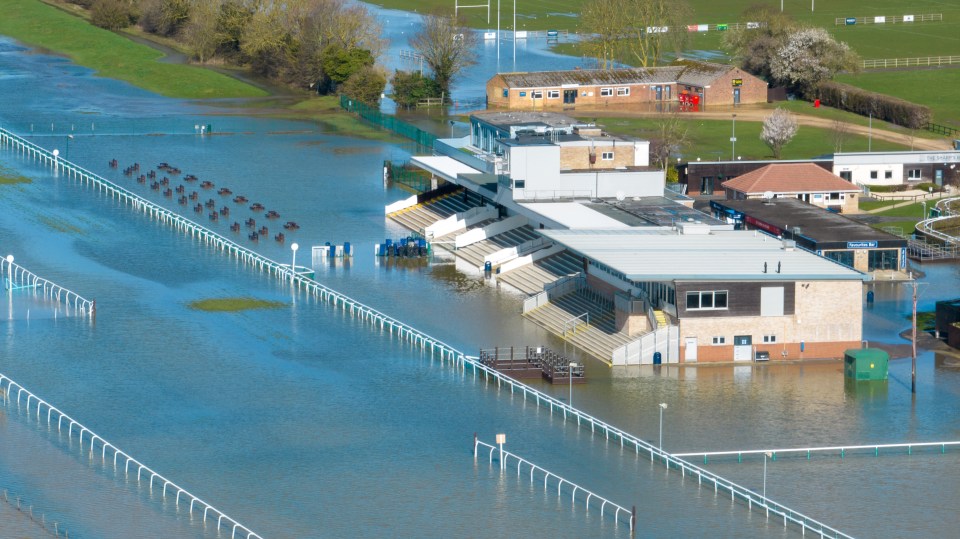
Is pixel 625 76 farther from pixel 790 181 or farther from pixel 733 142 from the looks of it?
pixel 790 181

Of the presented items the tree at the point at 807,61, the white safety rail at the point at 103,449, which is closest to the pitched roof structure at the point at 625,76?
the tree at the point at 807,61

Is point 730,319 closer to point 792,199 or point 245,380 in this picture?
point 245,380

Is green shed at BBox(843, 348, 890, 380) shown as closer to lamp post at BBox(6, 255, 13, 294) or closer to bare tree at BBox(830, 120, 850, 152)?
lamp post at BBox(6, 255, 13, 294)

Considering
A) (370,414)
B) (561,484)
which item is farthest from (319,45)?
(561,484)

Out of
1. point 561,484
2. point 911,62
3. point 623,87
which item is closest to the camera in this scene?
point 561,484

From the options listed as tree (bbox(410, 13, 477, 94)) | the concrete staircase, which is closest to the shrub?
tree (bbox(410, 13, 477, 94))

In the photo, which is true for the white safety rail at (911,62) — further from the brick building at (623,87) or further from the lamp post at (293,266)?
the lamp post at (293,266)
